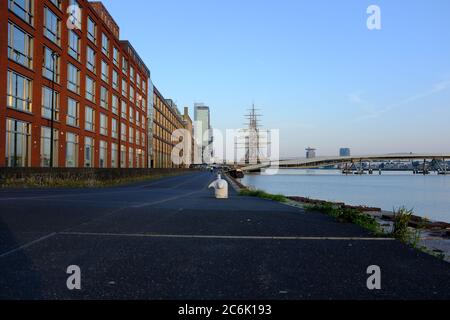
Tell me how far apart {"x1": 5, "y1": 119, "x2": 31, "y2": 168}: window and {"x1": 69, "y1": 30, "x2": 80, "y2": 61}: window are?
1091cm

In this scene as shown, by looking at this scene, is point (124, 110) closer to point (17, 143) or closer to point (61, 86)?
point (61, 86)

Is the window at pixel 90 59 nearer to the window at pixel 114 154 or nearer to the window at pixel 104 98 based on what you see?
the window at pixel 104 98

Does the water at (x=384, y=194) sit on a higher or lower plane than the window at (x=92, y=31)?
lower

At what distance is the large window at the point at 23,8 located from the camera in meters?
26.6

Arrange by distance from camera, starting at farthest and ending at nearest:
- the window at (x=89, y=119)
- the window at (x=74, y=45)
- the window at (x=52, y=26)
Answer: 1. the window at (x=89, y=119)
2. the window at (x=74, y=45)
3. the window at (x=52, y=26)

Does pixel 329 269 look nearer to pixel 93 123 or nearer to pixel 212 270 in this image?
pixel 212 270

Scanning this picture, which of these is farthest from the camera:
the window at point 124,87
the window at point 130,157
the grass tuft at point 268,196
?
the window at point 130,157

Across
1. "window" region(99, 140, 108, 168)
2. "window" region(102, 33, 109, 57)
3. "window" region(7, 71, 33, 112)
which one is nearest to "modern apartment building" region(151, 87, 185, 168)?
"window" region(99, 140, 108, 168)

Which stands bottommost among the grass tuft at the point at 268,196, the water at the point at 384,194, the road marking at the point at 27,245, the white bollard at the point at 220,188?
the water at the point at 384,194

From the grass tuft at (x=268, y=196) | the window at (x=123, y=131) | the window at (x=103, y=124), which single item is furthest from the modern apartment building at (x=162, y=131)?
the grass tuft at (x=268, y=196)

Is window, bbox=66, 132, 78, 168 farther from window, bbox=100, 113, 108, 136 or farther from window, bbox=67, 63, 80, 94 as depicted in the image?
window, bbox=100, 113, 108, 136

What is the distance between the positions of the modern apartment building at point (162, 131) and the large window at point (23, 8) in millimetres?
49321

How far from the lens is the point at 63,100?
34.4 m
